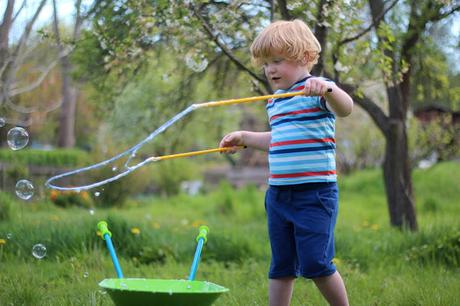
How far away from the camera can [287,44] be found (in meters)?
2.65

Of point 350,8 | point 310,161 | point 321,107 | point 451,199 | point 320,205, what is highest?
point 350,8

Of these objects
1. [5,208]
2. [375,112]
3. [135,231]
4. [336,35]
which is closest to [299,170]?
[336,35]

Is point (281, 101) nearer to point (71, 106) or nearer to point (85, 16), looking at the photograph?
point (85, 16)

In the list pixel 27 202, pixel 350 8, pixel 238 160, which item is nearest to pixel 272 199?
pixel 350 8

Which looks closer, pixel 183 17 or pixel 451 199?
pixel 183 17

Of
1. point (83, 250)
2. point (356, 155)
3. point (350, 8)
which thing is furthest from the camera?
point (356, 155)

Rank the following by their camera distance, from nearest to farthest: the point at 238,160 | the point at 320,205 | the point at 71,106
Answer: the point at 320,205 → the point at 71,106 → the point at 238,160

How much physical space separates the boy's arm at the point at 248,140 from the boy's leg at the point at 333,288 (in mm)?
678

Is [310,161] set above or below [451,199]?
above

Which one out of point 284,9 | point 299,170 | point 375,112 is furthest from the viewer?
point 375,112

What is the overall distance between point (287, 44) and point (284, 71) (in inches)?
5.5

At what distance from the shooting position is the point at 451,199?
9758mm

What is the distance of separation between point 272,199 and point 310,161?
24 cm

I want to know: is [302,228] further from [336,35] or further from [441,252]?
[441,252]
